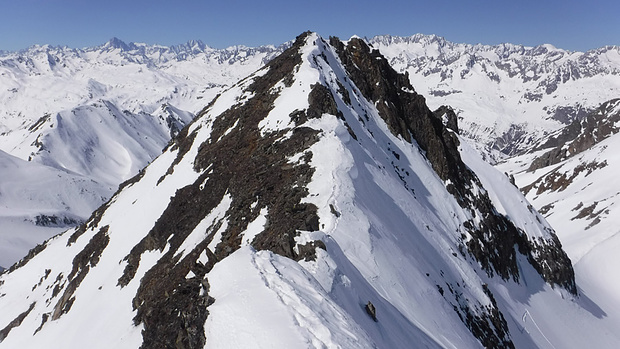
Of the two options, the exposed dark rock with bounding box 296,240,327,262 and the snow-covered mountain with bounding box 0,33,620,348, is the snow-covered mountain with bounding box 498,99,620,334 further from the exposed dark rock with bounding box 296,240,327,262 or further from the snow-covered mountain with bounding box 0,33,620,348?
the exposed dark rock with bounding box 296,240,327,262

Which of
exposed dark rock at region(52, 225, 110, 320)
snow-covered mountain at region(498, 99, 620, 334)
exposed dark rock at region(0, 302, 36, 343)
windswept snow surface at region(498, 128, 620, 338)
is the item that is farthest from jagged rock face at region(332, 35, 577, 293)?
exposed dark rock at region(0, 302, 36, 343)

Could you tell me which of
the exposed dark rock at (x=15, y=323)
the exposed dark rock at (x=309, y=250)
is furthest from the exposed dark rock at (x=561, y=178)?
the exposed dark rock at (x=309, y=250)

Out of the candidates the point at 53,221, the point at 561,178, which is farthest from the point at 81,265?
the point at 561,178

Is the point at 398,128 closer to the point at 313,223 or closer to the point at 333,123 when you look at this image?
the point at 333,123

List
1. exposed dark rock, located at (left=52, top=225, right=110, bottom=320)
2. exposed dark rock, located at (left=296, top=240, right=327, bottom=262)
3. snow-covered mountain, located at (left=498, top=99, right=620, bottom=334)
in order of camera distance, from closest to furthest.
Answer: exposed dark rock, located at (left=296, top=240, right=327, bottom=262), exposed dark rock, located at (left=52, top=225, right=110, bottom=320), snow-covered mountain, located at (left=498, top=99, right=620, bottom=334)

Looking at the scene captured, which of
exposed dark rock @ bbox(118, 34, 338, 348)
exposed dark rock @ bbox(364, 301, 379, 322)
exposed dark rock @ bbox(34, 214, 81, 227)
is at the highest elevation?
exposed dark rock @ bbox(34, 214, 81, 227)

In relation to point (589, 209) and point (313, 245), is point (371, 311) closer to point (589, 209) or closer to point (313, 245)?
point (313, 245)

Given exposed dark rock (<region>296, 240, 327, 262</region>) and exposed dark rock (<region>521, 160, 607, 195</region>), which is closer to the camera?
exposed dark rock (<region>296, 240, 327, 262</region>)

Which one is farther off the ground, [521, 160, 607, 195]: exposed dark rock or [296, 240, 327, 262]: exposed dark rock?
[296, 240, 327, 262]: exposed dark rock
